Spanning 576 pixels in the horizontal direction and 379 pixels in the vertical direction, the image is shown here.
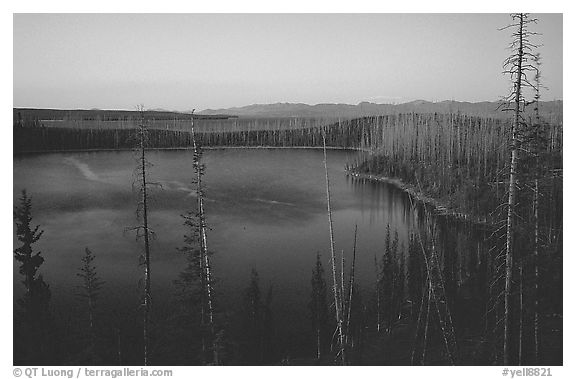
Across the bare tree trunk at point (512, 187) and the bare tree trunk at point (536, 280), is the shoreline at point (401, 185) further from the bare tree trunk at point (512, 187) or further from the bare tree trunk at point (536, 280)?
the bare tree trunk at point (512, 187)

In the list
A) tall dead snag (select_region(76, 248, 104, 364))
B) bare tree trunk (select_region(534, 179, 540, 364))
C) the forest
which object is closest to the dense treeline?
the forest

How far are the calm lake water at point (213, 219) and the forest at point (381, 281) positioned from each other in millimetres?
123

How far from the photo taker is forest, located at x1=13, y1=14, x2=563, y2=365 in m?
4.79

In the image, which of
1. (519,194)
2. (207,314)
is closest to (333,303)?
(207,314)

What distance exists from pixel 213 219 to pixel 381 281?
100 inches

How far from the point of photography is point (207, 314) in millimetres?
5328

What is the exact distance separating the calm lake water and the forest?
123mm

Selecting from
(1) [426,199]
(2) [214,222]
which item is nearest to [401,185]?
(1) [426,199]

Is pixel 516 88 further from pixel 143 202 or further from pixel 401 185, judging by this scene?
pixel 143 202

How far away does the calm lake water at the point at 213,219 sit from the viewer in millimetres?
5613

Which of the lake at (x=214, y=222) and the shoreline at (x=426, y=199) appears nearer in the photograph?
the lake at (x=214, y=222)

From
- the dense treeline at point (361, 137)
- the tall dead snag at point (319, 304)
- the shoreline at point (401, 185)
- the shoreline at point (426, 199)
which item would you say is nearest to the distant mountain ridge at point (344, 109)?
the dense treeline at point (361, 137)

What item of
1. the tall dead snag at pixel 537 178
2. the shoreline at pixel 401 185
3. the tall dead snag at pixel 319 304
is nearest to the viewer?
the tall dead snag at pixel 537 178
